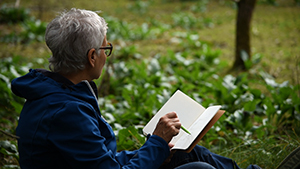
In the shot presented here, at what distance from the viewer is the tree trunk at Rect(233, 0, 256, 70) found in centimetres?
463

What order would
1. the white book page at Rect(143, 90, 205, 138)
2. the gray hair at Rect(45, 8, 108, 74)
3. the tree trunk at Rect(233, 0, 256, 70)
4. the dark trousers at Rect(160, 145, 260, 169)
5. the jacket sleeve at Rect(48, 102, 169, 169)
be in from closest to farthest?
the jacket sleeve at Rect(48, 102, 169, 169) → the gray hair at Rect(45, 8, 108, 74) → the dark trousers at Rect(160, 145, 260, 169) → the white book page at Rect(143, 90, 205, 138) → the tree trunk at Rect(233, 0, 256, 70)

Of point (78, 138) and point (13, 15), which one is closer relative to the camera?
point (78, 138)

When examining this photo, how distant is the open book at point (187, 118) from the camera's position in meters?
1.73

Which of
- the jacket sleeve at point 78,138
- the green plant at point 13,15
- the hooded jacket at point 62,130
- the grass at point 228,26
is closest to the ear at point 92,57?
the hooded jacket at point 62,130

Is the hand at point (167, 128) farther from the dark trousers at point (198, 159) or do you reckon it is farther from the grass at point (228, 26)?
the grass at point (228, 26)

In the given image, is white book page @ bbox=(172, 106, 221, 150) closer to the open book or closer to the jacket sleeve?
the open book

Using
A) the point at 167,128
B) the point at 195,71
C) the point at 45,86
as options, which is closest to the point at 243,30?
the point at 195,71

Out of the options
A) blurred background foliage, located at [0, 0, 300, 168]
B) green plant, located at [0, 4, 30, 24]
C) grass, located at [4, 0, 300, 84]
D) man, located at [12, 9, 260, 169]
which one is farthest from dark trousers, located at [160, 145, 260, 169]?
green plant, located at [0, 4, 30, 24]

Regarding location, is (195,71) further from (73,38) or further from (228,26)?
(228,26)

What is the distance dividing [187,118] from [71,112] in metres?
0.93

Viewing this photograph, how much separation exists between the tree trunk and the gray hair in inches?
143

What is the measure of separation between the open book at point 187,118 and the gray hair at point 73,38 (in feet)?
2.31

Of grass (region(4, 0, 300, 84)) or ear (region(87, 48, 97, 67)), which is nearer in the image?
ear (region(87, 48, 97, 67))

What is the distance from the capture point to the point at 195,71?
464cm
